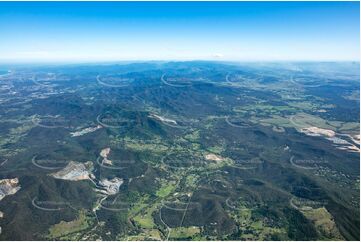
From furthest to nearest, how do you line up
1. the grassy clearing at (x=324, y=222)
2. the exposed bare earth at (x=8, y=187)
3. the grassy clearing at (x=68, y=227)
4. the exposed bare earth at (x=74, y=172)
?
1. the exposed bare earth at (x=74, y=172)
2. the exposed bare earth at (x=8, y=187)
3. the grassy clearing at (x=324, y=222)
4. the grassy clearing at (x=68, y=227)

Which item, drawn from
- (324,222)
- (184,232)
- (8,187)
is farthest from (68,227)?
(324,222)

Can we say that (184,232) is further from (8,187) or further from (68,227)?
(8,187)

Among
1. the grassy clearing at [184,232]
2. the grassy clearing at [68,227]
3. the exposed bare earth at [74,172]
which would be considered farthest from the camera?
the exposed bare earth at [74,172]

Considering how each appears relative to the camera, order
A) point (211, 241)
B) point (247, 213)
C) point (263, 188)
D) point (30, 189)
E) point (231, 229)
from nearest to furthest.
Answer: point (211, 241) → point (231, 229) → point (247, 213) → point (30, 189) → point (263, 188)

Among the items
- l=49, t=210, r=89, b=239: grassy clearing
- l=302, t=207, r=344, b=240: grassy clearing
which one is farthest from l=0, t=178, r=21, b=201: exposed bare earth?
l=302, t=207, r=344, b=240: grassy clearing

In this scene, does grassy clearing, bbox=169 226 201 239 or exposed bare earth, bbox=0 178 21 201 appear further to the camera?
exposed bare earth, bbox=0 178 21 201

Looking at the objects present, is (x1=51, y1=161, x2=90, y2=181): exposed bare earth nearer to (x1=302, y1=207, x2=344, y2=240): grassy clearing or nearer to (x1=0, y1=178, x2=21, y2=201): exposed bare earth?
(x1=0, y1=178, x2=21, y2=201): exposed bare earth

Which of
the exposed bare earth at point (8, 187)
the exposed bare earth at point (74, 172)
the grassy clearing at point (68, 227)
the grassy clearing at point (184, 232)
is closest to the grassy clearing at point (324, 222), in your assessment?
the grassy clearing at point (184, 232)

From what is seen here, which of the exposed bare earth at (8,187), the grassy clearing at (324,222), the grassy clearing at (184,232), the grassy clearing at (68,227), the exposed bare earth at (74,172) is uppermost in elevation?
the exposed bare earth at (8,187)

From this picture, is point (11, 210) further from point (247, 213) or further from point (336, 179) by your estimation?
point (336, 179)

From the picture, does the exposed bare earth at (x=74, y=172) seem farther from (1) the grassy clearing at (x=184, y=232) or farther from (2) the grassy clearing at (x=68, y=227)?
(1) the grassy clearing at (x=184, y=232)

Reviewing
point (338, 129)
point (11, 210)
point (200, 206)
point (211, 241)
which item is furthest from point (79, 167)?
point (338, 129)
